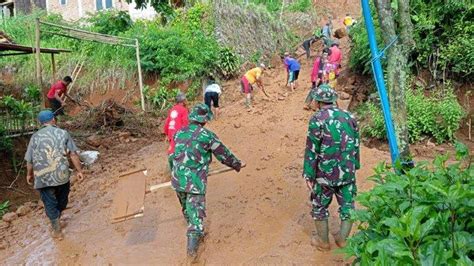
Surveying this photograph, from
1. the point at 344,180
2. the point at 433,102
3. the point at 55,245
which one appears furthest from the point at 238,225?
the point at 433,102

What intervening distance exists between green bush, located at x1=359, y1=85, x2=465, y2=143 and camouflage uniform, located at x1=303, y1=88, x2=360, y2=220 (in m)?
5.13

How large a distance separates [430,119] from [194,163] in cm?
635

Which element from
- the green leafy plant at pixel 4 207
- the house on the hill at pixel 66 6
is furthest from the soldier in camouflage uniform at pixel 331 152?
the house on the hill at pixel 66 6

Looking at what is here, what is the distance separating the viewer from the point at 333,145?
4273 mm

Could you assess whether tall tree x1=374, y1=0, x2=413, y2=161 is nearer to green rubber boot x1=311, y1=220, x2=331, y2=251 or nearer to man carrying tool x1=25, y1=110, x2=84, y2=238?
green rubber boot x1=311, y1=220, x2=331, y2=251

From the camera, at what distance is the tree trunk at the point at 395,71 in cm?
411

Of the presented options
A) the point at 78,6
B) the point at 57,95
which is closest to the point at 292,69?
the point at 57,95

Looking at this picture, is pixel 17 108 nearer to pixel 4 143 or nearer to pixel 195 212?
pixel 4 143

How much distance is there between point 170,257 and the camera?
5004mm

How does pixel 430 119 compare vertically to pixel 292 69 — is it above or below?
below

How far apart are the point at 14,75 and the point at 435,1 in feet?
49.4

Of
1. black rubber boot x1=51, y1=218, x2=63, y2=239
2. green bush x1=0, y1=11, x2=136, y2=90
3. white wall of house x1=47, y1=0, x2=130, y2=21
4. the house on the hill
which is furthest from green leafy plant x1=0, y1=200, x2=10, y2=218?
white wall of house x1=47, y1=0, x2=130, y2=21

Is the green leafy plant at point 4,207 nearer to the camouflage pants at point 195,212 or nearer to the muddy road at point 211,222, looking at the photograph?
the muddy road at point 211,222

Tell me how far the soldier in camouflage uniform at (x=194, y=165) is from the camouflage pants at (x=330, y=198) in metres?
1.06
